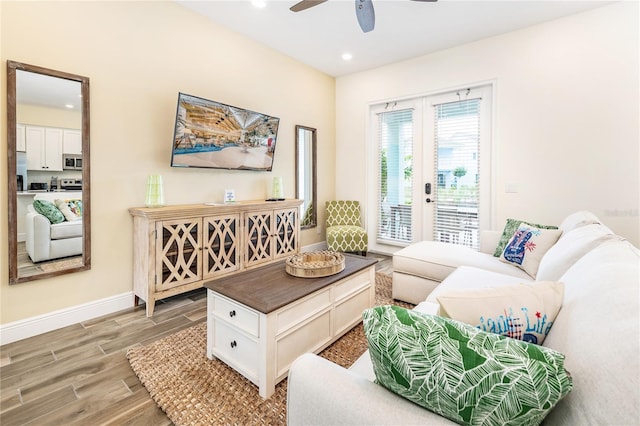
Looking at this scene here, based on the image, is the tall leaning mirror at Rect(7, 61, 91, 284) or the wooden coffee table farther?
the tall leaning mirror at Rect(7, 61, 91, 284)

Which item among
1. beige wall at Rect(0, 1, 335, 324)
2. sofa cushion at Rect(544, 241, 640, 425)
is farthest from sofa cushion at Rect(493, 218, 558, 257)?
beige wall at Rect(0, 1, 335, 324)

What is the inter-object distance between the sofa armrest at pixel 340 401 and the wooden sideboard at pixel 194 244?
2095 millimetres

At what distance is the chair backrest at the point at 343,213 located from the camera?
484 cm

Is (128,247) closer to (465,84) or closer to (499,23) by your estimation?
(465,84)

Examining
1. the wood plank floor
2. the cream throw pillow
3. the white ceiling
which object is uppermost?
the white ceiling

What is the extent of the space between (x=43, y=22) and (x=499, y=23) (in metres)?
4.25

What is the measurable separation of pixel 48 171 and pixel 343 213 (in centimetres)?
356

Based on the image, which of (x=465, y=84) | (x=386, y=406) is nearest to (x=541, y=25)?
(x=465, y=84)

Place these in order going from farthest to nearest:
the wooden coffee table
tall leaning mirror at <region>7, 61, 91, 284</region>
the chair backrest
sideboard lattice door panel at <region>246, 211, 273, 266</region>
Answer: the chair backrest < sideboard lattice door panel at <region>246, 211, 273, 266</region> < tall leaning mirror at <region>7, 61, 91, 284</region> < the wooden coffee table

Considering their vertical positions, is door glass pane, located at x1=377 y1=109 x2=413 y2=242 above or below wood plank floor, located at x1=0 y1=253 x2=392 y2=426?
above

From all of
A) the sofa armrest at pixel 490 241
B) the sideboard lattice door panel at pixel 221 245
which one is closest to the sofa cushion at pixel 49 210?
the sideboard lattice door panel at pixel 221 245

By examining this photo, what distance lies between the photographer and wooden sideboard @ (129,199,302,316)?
2549 millimetres

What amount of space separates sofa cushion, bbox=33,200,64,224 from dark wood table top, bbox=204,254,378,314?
58.4 inches

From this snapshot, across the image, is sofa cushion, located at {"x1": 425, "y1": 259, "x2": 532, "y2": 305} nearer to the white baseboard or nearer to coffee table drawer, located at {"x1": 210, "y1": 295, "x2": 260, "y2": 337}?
coffee table drawer, located at {"x1": 210, "y1": 295, "x2": 260, "y2": 337}
